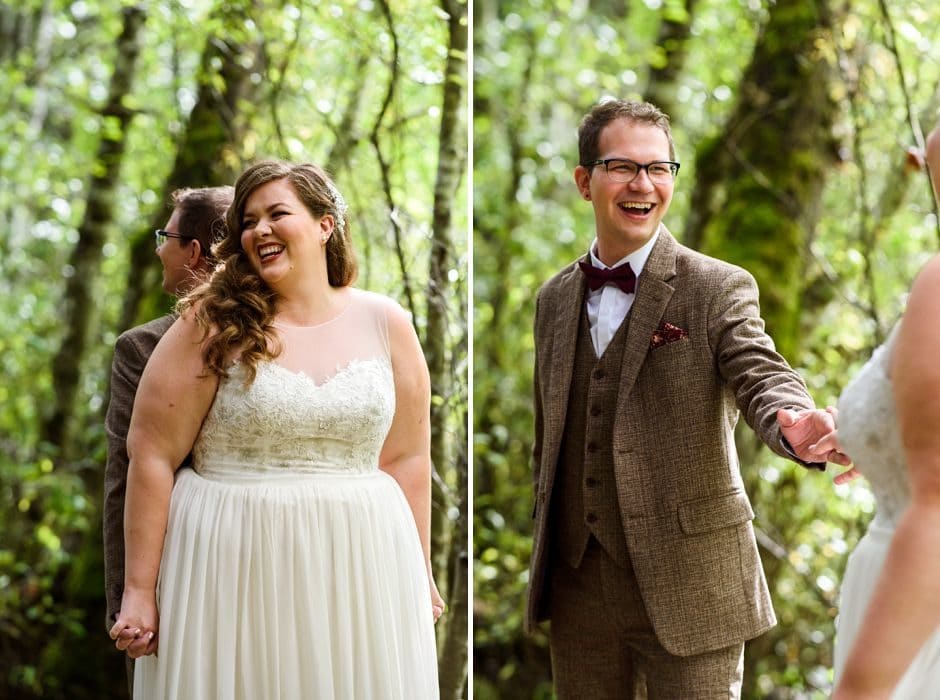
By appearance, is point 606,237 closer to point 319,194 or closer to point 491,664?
point 319,194

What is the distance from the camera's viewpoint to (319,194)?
2.65 meters

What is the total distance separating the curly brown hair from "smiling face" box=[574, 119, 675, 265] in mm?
662

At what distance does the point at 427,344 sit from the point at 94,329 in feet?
9.42

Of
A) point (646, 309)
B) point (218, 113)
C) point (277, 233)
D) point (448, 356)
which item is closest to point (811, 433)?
point (646, 309)

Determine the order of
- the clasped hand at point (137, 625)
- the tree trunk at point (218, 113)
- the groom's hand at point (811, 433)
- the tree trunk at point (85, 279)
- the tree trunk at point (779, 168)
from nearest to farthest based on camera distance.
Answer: the groom's hand at point (811, 433), the clasped hand at point (137, 625), the tree trunk at point (218, 113), the tree trunk at point (779, 168), the tree trunk at point (85, 279)

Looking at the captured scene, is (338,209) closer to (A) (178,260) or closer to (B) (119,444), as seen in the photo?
(A) (178,260)

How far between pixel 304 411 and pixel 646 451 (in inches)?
31.9

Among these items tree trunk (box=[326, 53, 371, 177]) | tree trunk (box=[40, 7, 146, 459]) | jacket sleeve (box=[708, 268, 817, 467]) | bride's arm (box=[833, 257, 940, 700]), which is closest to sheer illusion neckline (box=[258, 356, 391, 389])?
jacket sleeve (box=[708, 268, 817, 467])

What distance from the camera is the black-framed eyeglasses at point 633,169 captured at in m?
2.64

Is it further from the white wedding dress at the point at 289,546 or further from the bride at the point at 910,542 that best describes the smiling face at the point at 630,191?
the bride at the point at 910,542

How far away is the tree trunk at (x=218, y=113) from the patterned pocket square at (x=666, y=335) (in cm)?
242

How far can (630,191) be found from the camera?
8.66 ft

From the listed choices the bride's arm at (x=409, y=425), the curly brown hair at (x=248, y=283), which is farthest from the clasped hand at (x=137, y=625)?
the bride's arm at (x=409, y=425)

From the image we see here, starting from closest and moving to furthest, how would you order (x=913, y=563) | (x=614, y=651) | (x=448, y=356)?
(x=913, y=563) → (x=614, y=651) → (x=448, y=356)
